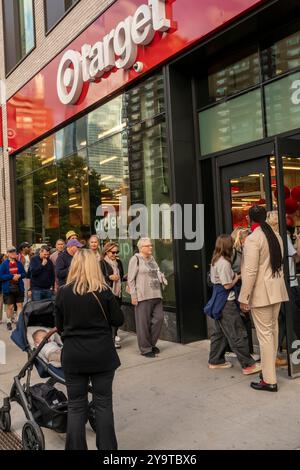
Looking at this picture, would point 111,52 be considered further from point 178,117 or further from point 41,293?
point 41,293

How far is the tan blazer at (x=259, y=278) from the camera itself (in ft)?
16.9

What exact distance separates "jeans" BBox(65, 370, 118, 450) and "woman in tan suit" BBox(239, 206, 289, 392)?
2.07 m

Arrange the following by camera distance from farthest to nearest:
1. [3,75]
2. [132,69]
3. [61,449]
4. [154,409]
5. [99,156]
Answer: [3,75]
[99,156]
[132,69]
[154,409]
[61,449]

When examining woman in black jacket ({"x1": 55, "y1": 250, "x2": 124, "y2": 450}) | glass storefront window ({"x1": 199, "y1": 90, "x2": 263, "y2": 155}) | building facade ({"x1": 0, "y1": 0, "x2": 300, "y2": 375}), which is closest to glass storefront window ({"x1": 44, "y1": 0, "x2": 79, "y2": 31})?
building facade ({"x1": 0, "y1": 0, "x2": 300, "y2": 375})

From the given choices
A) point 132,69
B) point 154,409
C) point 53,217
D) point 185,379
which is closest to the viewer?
point 154,409

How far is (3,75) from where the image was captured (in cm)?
1577

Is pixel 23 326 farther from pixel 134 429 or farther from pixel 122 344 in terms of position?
pixel 122 344

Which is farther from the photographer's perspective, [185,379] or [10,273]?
[10,273]

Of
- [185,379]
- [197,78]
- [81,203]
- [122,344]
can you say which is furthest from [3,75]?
[185,379]

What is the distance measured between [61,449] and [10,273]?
698cm

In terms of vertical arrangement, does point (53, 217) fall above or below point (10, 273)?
above

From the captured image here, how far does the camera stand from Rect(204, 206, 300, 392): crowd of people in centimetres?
516

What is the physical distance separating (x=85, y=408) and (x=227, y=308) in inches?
105

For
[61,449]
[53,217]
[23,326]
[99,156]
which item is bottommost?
[61,449]
